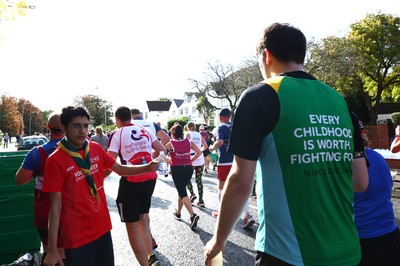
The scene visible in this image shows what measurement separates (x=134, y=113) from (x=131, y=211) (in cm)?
201

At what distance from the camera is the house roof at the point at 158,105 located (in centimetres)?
9106

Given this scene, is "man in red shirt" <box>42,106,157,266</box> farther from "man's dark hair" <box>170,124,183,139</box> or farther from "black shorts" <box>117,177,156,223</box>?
"man's dark hair" <box>170,124,183,139</box>

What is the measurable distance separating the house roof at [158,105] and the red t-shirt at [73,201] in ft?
291

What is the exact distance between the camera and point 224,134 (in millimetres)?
6230

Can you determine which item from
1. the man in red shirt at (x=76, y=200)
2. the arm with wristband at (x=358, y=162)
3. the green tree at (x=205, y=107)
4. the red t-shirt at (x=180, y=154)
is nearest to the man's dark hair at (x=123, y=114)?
the man in red shirt at (x=76, y=200)

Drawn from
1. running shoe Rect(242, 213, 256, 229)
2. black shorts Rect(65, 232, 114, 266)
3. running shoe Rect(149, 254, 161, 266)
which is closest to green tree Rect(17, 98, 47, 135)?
running shoe Rect(242, 213, 256, 229)

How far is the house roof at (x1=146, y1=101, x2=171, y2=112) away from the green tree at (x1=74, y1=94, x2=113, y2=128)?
11.4 m

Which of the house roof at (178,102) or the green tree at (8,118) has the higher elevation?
the house roof at (178,102)

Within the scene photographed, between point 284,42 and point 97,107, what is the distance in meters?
92.4

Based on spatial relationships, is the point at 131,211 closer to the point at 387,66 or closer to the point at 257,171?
the point at 257,171

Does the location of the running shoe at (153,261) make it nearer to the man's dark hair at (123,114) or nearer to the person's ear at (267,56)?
the man's dark hair at (123,114)

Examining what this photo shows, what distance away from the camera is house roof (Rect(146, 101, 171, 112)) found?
91.1 metres

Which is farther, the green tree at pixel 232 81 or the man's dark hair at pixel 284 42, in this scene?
the green tree at pixel 232 81

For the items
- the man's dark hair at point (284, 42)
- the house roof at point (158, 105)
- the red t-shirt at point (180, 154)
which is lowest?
the red t-shirt at point (180, 154)
